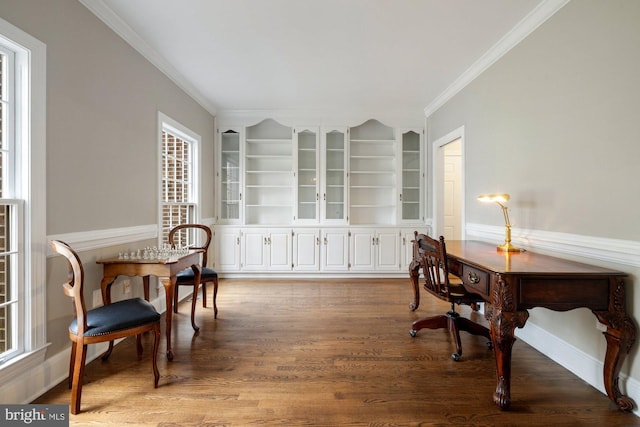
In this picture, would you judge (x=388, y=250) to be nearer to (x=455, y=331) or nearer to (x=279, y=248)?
(x=279, y=248)

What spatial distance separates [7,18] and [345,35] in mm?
2241

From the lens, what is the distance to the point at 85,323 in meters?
1.69

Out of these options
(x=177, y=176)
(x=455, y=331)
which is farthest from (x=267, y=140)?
(x=455, y=331)

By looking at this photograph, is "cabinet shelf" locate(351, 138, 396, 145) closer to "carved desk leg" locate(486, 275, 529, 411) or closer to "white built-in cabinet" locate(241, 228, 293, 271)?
"white built-in cabinet" locate(241, 228, 293, 271)

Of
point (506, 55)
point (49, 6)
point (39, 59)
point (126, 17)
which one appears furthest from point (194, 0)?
point (506, 55)

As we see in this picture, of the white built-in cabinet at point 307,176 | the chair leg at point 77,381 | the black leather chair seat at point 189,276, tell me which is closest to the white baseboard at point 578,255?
the white built-in cabinet at point 307,176

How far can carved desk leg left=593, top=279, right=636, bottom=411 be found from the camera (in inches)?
64.9

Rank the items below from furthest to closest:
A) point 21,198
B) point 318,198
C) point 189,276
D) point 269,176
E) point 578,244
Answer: point 269,176, point 318,198, point 189,276, point 578,244, point 21,198

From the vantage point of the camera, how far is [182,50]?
116 inches

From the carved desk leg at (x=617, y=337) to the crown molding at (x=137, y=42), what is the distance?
3.86 meters

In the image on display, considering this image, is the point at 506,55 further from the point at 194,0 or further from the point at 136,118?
the point at 136,118

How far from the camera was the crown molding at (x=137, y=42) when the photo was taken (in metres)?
2.25

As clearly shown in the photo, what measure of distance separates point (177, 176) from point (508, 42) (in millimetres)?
3882

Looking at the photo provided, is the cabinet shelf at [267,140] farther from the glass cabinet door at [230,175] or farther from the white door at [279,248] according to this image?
the white door at [279,248]
